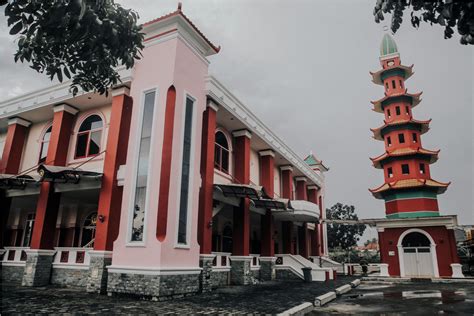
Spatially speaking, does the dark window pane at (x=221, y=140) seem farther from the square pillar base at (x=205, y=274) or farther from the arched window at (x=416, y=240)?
the arched window at (x=416, y=240)

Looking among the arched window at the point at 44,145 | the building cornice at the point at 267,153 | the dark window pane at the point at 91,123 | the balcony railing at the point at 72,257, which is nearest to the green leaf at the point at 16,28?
the balcony railing at the point at 72,257

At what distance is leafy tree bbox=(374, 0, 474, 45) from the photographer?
407 centimetres

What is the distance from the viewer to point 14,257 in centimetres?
1520

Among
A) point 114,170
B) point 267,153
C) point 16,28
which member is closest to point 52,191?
point 114,170

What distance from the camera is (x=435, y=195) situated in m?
26.6

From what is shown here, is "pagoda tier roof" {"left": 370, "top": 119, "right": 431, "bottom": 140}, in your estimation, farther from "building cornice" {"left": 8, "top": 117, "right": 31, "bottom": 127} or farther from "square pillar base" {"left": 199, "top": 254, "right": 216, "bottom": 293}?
"building cornice" {"left": 8, "top": 117, "right": 31, "bottom": 127}

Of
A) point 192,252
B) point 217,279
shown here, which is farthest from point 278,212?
point 192,252

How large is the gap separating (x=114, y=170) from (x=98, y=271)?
3.80m

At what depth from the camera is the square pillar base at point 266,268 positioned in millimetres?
19141

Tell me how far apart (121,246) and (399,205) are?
22.9 metres

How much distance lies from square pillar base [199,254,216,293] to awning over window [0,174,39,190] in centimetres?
797

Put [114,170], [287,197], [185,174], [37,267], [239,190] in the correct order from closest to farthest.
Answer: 1. [185,174]
2. [114,170]
3. [37,267]
4. [239,190]
5. [287,197]

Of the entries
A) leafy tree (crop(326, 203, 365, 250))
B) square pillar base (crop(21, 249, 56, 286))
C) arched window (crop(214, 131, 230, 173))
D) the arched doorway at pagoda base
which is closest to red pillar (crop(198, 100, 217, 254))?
arched window (crop(214, 131, 230, 173))

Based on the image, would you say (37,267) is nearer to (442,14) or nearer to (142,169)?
(142,169)
